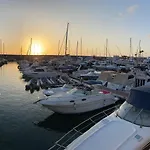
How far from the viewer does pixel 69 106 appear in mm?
16922

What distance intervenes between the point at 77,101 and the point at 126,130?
978 centimetres

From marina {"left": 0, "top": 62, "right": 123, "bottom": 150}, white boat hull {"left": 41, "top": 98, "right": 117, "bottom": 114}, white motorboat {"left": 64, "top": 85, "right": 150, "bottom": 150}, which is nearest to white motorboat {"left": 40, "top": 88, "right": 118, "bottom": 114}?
white boat hull {"left": 41, "top": 98, "right": 117, "bottom": 114}

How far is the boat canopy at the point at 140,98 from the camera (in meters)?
8.44

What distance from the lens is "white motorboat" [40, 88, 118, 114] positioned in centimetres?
1686

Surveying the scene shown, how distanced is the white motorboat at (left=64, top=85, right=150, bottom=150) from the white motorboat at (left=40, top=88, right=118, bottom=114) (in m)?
8.27

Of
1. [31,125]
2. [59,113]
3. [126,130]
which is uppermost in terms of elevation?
[126,130]

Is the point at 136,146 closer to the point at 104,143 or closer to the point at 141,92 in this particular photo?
the point at 104,143

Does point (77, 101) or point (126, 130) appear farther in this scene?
point (77, 101)

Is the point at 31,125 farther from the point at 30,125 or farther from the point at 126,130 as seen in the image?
the point at 126,130

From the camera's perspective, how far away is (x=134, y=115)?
8320 millimetres

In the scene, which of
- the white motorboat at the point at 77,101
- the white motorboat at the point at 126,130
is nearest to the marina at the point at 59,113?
the white motorboat at the point at 77,101

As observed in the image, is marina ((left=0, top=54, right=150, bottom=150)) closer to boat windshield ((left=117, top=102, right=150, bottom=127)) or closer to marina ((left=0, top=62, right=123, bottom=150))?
marina ((left=0, top=62, right=123, bottom=150))

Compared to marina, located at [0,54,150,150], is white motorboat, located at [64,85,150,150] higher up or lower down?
higher up

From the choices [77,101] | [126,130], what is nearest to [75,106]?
[77,101]
